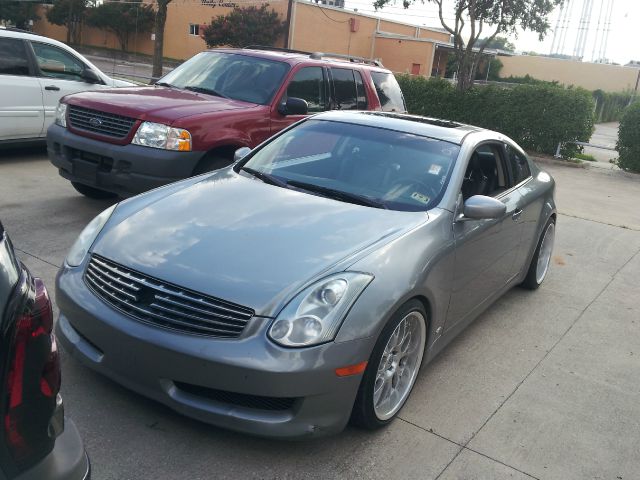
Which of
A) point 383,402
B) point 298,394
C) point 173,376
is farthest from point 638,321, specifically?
point 173,376

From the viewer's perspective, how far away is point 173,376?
2941mm

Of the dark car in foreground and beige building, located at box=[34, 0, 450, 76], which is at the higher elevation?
beige building, located at box=[34, 0, 450, 76]

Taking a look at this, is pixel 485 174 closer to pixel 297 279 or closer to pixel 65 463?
pixel 297 279

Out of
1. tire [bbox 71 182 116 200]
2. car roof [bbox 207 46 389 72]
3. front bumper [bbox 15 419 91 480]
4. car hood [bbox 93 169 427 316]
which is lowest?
tire [bbox 71 182 116 200]

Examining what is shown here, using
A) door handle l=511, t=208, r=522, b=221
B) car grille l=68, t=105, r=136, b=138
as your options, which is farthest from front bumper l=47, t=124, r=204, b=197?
door handle l=511, t=208, r=522, b=221

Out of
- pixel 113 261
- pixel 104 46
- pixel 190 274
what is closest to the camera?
pixel 190 274

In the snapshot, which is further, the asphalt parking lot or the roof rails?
the roof rails

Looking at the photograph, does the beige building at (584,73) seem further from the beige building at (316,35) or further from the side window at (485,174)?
the side window at (485,174)

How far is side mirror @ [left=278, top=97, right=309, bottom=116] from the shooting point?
22.7ft

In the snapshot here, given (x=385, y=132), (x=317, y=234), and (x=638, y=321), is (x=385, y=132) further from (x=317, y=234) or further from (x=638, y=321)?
(x=638, y=321)

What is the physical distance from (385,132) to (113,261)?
86.7 inches

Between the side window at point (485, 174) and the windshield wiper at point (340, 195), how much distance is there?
622 millimetres

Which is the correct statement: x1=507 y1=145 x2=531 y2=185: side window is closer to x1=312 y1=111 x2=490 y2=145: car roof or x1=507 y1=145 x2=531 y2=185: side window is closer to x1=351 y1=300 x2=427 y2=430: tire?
x1=312 y1=111 x2=490 y2=145: car roof

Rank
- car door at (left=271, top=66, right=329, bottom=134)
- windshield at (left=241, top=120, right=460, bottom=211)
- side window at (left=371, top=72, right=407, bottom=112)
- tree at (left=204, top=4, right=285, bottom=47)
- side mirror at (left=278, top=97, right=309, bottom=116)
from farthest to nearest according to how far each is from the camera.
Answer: tree at (left=204, top=4, right=285, bottom=47)
side window at (left=371, top=72, right=407, bottom=112)
car door at (left=271, top=66, right=329, bottom=134)
side mirror at (left=278, top=97, right=309, bottom=116)
windshield at (left=241, top=120, right=460, bottom=211)
